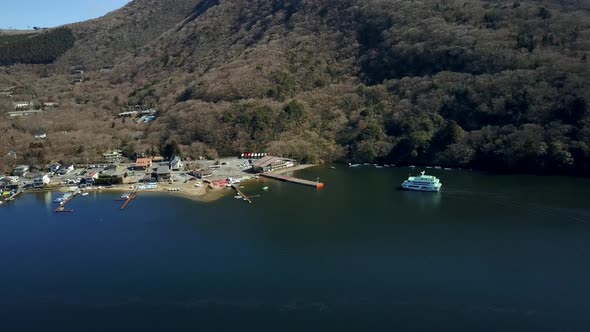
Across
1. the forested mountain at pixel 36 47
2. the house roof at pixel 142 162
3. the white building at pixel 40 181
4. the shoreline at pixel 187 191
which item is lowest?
the shoreline at pixel 187 191

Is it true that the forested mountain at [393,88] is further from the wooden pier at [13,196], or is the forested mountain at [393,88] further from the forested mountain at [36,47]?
the forested mountain at [36,47]

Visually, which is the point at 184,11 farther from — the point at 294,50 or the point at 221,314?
the point at 221,314

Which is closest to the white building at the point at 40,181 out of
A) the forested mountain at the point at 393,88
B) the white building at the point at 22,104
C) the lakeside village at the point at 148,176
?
the lakeside village at the point at 148,176

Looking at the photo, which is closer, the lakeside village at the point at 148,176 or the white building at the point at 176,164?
the lakeside village at the point at 148,176

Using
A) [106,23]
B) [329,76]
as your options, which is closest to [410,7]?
[329,76]

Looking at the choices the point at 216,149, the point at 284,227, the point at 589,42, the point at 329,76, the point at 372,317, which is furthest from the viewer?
the point at 329,76

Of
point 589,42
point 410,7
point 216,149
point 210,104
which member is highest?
point 410,7

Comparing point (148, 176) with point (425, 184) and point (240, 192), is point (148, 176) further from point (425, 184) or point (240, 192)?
point (425, 184)
